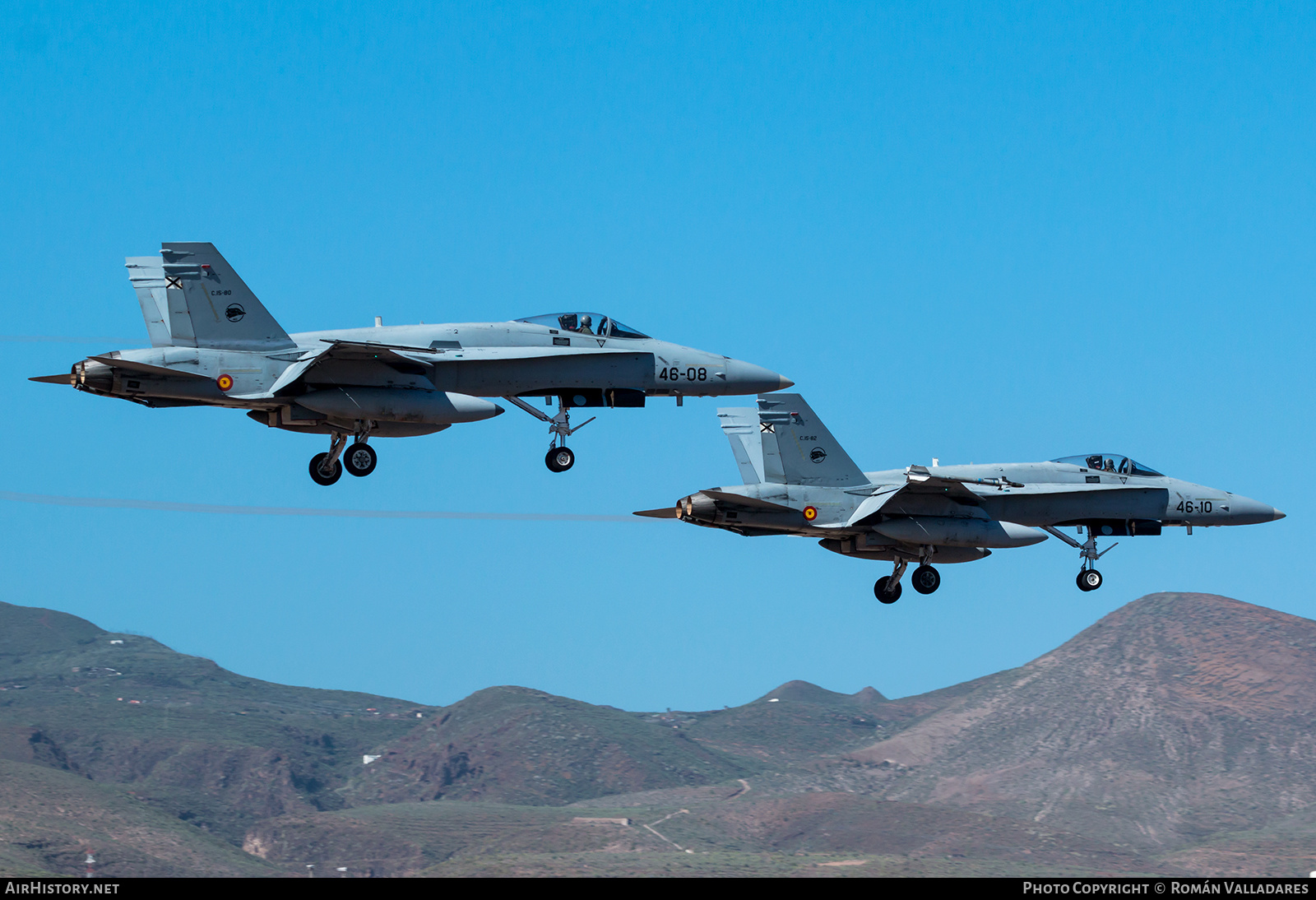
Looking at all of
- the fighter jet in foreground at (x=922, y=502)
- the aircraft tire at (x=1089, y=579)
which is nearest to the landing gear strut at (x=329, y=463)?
the fighter jet in foreground at (x=922, y=502)

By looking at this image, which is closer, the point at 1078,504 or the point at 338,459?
the point at 338,459

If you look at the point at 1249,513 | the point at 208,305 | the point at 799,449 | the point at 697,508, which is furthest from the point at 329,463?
the point at 1249,513

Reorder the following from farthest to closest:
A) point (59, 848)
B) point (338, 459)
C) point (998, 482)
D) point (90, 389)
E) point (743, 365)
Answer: point (59, 848)
point (998, 482)
point (743, 365)
point (338, 459)
point (90, 389)

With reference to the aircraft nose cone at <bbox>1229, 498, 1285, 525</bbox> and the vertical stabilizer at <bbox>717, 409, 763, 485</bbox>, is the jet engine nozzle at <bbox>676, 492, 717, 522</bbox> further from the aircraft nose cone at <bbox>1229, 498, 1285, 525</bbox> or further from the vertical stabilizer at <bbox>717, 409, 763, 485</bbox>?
the aircraft nose cone at <bbox>1229, 498, 1285, 525</bbox>

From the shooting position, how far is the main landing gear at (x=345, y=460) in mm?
42281

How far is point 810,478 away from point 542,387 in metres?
9.09

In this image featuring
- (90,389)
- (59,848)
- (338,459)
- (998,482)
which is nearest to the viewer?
(90,389)

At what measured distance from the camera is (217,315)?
40875mm

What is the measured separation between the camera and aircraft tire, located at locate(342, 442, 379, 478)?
42.3 m

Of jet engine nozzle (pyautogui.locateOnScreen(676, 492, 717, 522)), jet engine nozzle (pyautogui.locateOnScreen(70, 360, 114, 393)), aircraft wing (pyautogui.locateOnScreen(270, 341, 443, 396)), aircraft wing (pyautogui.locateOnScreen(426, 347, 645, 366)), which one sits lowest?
jet engine nozzle (pyautogui.locateOnScreen(676, 492, 717, 522))

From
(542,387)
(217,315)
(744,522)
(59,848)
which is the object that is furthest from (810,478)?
(59,848)

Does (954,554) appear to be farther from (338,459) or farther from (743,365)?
(338,459)

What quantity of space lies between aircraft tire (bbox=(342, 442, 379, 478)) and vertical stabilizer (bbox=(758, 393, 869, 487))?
11.7 meters

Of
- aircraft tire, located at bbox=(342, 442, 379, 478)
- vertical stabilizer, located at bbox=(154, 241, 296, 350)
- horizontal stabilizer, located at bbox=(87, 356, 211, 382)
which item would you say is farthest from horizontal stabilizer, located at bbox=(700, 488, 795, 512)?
horizontal stabilizer, located at bbox=(87, 356, 211, 382)
